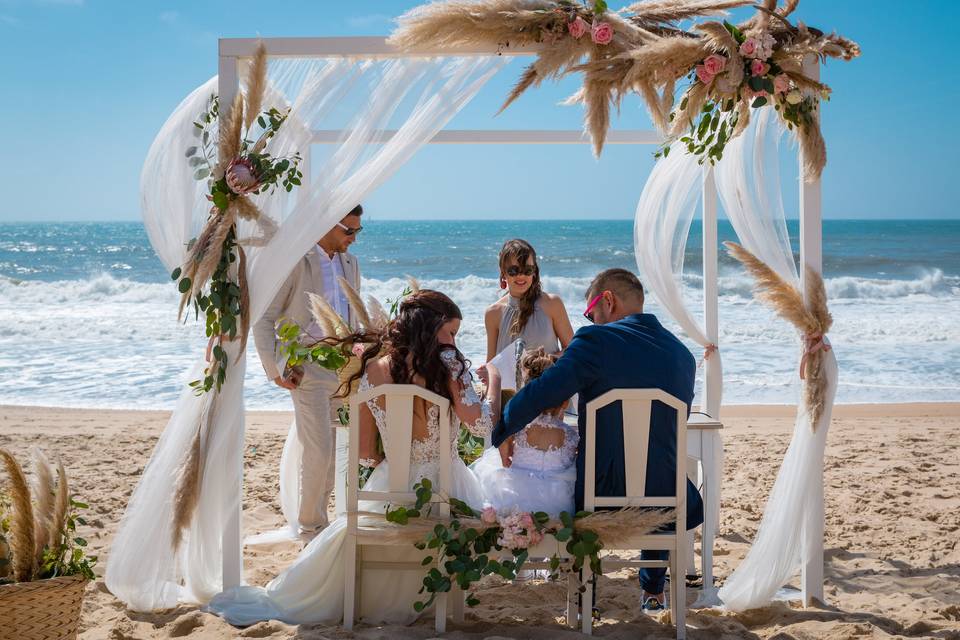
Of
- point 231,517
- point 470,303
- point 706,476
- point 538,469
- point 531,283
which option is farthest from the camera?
point 470,303

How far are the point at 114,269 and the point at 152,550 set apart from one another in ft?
75.2

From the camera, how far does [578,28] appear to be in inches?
141

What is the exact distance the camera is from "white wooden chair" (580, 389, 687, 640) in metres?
3.11

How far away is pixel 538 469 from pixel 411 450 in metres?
0.48

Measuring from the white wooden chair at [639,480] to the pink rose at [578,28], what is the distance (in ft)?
4.69

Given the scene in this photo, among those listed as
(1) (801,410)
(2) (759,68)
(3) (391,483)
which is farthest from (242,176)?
(1) (801,410)

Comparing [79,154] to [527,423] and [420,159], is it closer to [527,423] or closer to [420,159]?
[420,159]

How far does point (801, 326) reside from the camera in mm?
3783

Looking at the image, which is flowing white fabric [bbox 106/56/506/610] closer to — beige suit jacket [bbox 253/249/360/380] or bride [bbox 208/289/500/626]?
bride [bbox 208/289/500/626]

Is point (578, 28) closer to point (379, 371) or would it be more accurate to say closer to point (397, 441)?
point (379, 371)

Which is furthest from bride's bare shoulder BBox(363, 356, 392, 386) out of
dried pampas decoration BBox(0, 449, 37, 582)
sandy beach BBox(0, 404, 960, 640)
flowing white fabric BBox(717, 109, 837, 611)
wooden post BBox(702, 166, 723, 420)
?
wooden post BBox(702, 166, 723, 420)

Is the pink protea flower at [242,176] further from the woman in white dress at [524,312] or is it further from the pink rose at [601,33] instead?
the woman in white dress at [524,312]

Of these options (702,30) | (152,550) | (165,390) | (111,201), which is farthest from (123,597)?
(111,201)

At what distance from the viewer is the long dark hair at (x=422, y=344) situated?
11.0 feet
